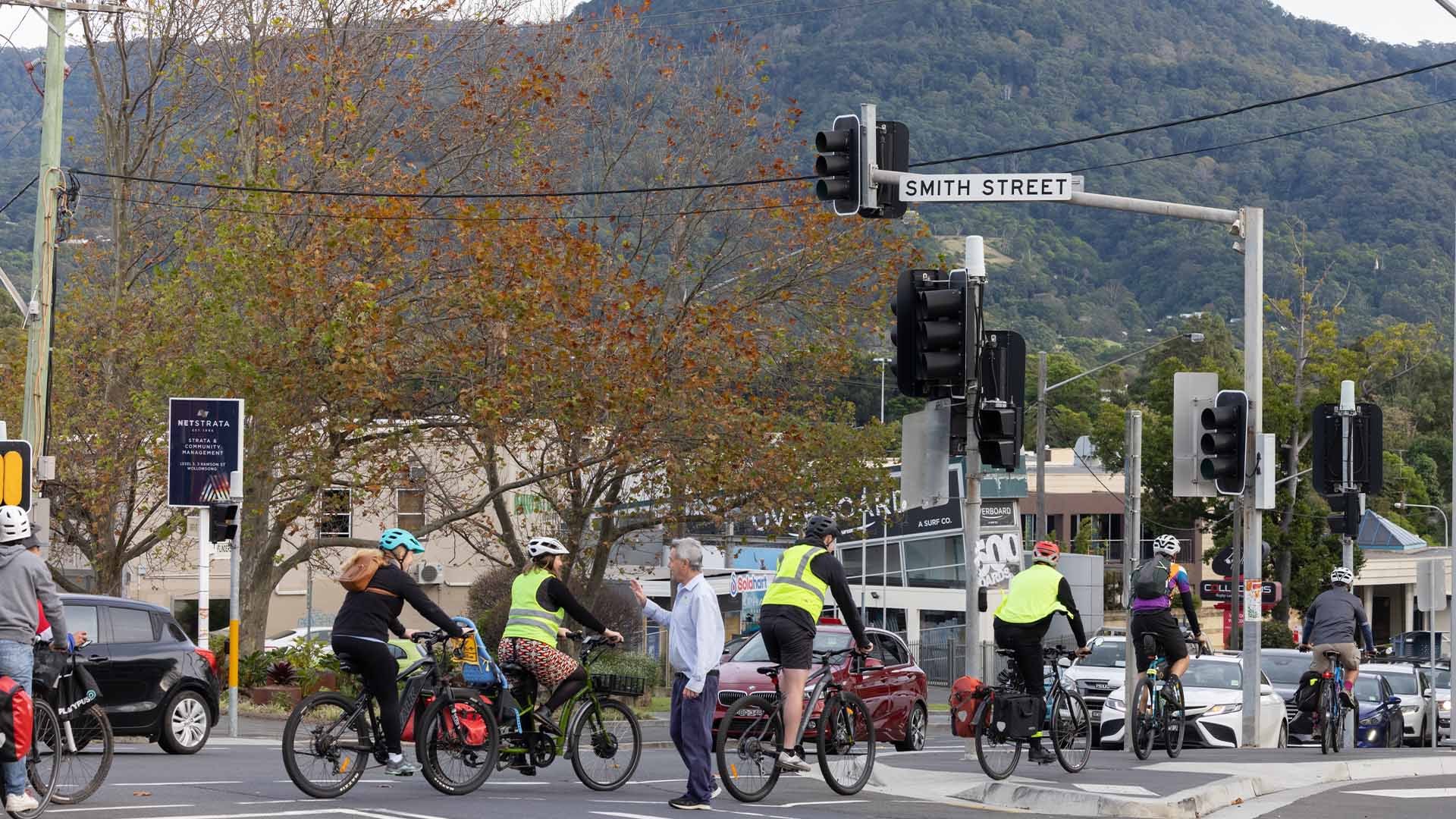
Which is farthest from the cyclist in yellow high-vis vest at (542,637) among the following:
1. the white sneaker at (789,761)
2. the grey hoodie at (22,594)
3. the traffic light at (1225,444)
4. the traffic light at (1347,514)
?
the traffic light at (1347,514)

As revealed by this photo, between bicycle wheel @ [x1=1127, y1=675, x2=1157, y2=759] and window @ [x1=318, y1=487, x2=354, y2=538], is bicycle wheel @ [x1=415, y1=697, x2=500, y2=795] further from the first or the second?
window @ [x1=318, y1=487, x2=354, y2=538]

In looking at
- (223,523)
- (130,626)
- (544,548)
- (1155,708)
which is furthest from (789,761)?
(223,523)

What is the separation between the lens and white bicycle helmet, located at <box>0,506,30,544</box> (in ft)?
35.9

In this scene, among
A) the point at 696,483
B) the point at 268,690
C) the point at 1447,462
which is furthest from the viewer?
the point at 1447,462

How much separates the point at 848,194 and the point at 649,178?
715 inches

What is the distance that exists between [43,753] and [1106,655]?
18733mm

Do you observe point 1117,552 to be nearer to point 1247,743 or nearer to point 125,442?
point 125,442

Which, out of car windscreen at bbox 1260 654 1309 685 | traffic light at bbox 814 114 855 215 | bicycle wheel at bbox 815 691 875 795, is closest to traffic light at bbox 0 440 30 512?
traffic light at bbox 814 114 855 215

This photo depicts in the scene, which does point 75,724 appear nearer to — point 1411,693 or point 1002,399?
point 1002,399

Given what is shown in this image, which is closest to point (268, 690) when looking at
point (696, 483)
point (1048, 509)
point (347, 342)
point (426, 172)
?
point (347, 342)

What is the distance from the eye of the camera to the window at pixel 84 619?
17.5m

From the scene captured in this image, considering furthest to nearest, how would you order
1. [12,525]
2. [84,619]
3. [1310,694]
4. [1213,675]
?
[1213,675]
[1310,694]
[84,619]
[12,525]

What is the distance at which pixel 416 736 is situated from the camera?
12375 millimetres

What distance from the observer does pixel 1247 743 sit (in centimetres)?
1894
